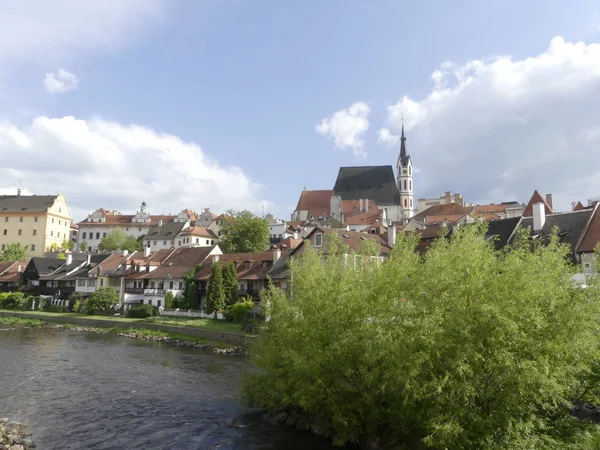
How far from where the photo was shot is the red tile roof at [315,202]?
129 metres

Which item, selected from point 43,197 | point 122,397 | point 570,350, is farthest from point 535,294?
point 43,197

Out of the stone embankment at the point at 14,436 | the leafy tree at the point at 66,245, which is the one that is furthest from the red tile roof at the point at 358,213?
the stone embankment at the point at 14,436

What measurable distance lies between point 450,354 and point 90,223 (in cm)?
12937

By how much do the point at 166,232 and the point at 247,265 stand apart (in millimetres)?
54498

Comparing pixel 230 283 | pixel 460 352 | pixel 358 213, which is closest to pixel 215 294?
pixel 230 283

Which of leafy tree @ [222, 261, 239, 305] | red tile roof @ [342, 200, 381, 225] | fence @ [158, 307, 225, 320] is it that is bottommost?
fence @ [158, 307, 225, 320]

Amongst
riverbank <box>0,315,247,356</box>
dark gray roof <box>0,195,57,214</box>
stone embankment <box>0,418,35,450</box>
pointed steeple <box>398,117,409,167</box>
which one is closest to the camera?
stone embankment <box>0,418,35,450</box>

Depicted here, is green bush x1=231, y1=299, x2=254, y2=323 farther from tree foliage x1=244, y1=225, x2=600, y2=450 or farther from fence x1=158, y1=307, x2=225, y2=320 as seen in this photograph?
tree foliage x1=244, y1=225, x2=600, y2=450

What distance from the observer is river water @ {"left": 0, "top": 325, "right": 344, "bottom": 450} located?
68.0ft

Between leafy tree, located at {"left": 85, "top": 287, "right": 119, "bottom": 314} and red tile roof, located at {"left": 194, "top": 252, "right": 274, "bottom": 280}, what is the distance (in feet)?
40.5

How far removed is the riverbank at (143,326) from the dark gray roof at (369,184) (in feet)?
266

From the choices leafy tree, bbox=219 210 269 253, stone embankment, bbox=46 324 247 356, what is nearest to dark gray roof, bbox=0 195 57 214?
leafy tree, bbox=219 210 269 253

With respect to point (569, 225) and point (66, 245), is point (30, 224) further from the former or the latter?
point (569, 225)

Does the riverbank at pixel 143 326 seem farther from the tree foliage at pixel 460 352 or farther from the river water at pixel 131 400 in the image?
the tree foliage at pixel 460 352
